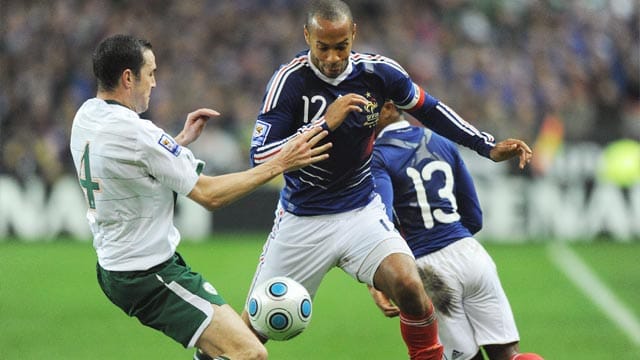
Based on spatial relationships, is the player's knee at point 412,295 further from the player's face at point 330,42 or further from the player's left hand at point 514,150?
the player's face at point 330,42

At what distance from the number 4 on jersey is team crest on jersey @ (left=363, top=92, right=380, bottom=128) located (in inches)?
70.3

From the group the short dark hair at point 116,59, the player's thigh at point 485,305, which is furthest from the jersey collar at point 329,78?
the player's thigh at point 485,305

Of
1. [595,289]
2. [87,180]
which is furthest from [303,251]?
[595,289]

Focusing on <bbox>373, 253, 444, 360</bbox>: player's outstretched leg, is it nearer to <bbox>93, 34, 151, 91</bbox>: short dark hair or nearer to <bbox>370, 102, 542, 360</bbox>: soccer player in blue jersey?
<bbox>370, 102, 542, 360</bbox>: soccer player in blue jersey

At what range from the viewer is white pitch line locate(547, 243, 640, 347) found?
11844mm

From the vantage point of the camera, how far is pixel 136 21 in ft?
71.4

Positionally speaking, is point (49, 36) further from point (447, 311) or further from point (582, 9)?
point (447, 311)

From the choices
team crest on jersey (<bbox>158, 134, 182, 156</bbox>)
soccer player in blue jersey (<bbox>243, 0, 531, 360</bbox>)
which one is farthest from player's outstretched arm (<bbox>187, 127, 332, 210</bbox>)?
soccer player in blue jersey (<bbox>243, 0, 531, 360</bbox>)

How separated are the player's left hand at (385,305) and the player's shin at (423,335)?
24cm

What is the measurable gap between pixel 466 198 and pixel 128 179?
244 cm

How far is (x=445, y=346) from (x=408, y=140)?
135 centimetres

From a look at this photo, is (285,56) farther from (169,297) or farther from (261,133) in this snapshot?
(169,297)

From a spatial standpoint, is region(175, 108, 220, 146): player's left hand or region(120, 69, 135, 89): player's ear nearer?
region(120, 69, 135, 89): player's ear

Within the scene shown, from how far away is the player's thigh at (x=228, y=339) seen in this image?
6621 millimetres
